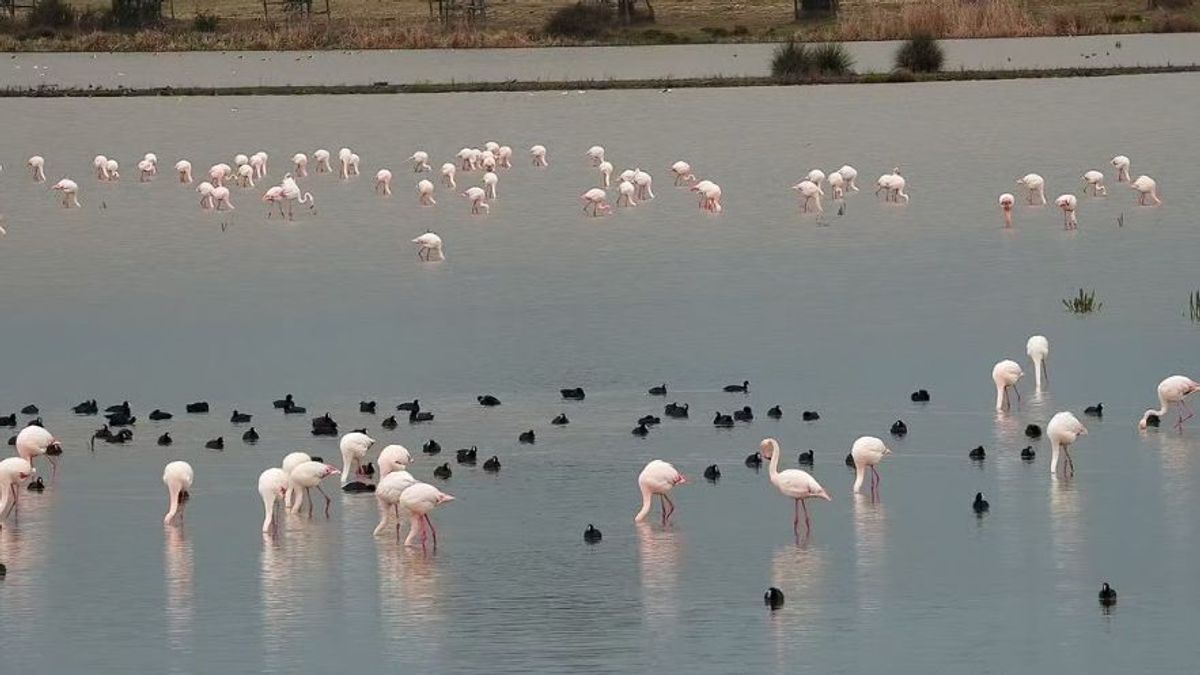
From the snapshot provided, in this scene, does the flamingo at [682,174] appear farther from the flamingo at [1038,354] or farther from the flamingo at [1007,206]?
the flamingo at [1038,354]

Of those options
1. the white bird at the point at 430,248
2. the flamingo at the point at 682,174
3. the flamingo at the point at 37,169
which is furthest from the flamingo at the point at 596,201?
the flamingo at the point at 37,169

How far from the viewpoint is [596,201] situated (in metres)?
33.6

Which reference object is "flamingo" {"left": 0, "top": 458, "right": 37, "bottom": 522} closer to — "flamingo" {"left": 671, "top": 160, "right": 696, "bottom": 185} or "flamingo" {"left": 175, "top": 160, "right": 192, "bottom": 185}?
"flamingo" {"left": 671, "top": 160, "right": 696, "bottom": 185}

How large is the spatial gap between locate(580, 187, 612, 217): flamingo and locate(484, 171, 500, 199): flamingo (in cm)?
127

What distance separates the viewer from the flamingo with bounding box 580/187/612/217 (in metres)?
33.2

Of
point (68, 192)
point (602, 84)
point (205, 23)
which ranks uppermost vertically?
point (205, 23)

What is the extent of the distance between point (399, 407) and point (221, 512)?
128 inches

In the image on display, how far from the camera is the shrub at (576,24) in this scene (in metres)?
70.6

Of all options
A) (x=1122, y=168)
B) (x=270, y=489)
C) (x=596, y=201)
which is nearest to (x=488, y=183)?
(x=596, y=201)

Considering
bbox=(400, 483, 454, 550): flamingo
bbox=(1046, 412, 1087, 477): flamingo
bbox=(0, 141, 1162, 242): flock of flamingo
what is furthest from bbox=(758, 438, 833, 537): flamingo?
bbox=(0, 141, 1162, 242): flock of flamingo

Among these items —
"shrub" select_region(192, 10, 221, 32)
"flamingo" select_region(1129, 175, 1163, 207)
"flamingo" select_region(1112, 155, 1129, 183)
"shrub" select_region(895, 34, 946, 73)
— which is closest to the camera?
"flamingo" select_region(1129, 175, 1163, 207)

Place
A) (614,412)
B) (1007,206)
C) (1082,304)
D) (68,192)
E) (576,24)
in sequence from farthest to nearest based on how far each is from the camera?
1. (576,24)
2. (68,192)
3. (1007,206)
4. (1082,304)
5. (614,412)

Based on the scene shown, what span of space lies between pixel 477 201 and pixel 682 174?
3.78 meters

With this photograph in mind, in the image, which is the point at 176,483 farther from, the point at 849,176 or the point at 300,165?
the point at 300,165
